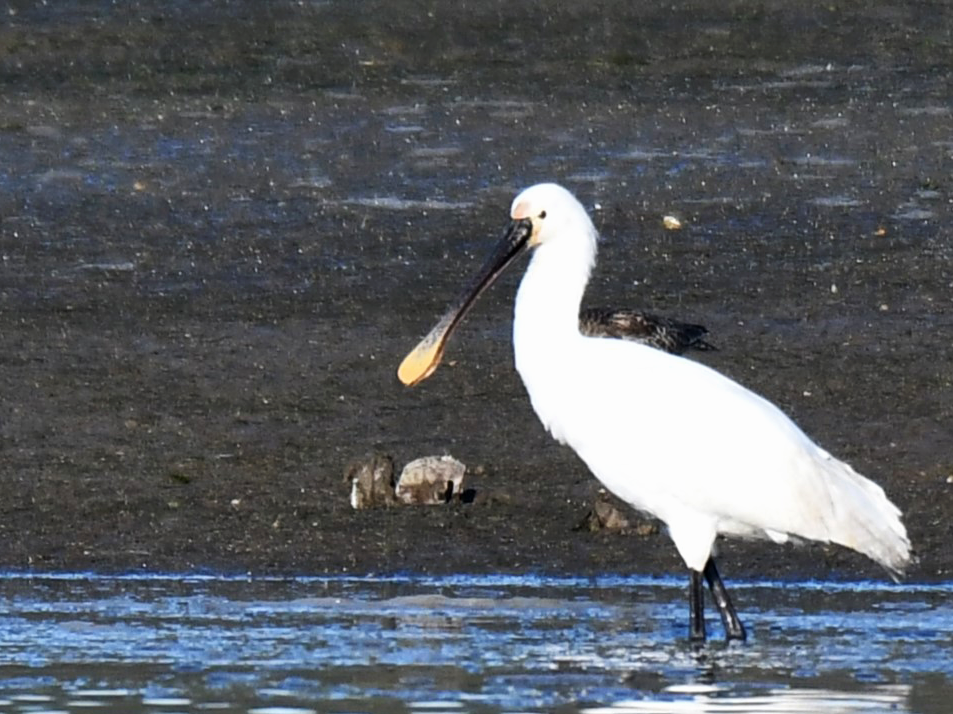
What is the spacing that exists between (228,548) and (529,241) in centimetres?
167

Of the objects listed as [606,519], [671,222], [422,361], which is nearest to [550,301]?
[422,361]

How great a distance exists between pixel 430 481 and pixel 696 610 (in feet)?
6.17

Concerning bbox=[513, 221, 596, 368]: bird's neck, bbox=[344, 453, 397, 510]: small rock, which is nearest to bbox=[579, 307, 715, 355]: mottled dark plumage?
bbox=[344, 453, 397, 510]: small rock

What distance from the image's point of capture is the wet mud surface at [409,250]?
31.9 ft

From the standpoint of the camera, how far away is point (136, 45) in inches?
666

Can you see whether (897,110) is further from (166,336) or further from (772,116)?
(166,336)

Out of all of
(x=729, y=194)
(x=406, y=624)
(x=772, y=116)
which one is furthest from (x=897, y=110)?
(x=406, y=624)

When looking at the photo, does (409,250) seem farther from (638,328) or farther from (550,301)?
(550,301)

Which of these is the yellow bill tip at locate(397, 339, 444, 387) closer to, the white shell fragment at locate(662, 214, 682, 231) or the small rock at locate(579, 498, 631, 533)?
the small rock at locate(579, 498, 631, 533)

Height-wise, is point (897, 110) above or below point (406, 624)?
above

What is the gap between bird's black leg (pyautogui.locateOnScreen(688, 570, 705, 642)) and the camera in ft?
26.1

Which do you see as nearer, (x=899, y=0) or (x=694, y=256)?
(x=694, y=256)

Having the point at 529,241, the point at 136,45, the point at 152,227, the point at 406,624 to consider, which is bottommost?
the point at 406,624

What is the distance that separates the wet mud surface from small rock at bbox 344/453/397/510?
0.08 m
